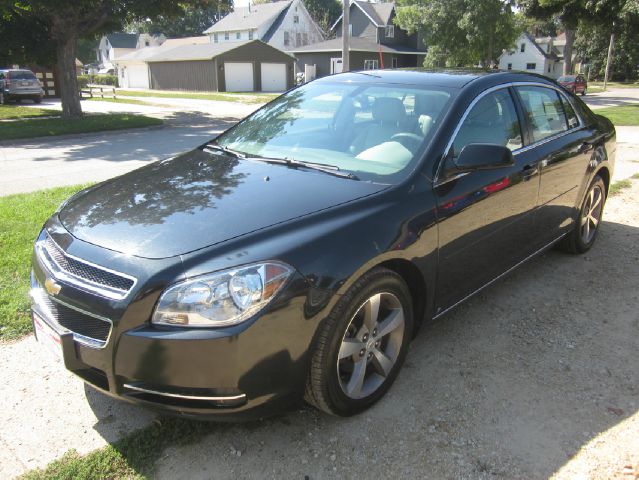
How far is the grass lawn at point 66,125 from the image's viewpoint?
1525 centimetres

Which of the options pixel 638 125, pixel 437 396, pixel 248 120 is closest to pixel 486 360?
pixel 437 396

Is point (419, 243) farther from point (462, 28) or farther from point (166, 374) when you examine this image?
point (462, 28)

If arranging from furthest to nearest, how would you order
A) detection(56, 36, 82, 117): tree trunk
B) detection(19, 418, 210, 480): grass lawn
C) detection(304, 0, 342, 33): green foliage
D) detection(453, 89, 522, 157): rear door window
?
detection(304, 0, 342, 33): green foliage, detection(56, 36, 82, 117): tree trunk, detection(453, 89, 522, 157): rear door window, detection(19, 418, 210, 480): grass lawn

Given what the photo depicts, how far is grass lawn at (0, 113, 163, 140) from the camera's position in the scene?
600 inches

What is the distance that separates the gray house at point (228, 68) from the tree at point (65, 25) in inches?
951

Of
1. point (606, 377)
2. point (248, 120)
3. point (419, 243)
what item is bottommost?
point (606, 377)

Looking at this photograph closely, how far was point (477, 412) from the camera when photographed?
9.64 ft

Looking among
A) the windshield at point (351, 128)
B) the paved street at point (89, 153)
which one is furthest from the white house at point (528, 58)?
the windshield at point (351, 128)

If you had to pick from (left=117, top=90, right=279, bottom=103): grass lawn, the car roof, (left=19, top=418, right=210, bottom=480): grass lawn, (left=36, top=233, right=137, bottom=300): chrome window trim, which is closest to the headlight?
(left=36, top=233, right=137, bottom=300): chrome window trim

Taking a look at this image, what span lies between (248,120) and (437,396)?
246cm

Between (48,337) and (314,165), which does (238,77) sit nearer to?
(314,165)

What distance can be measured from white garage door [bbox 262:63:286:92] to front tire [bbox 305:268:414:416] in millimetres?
44440

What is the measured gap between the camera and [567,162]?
443cm

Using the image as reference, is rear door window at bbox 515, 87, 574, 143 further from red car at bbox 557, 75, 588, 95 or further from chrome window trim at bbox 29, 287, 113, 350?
red car at bbox 557, 75, 588, 95
